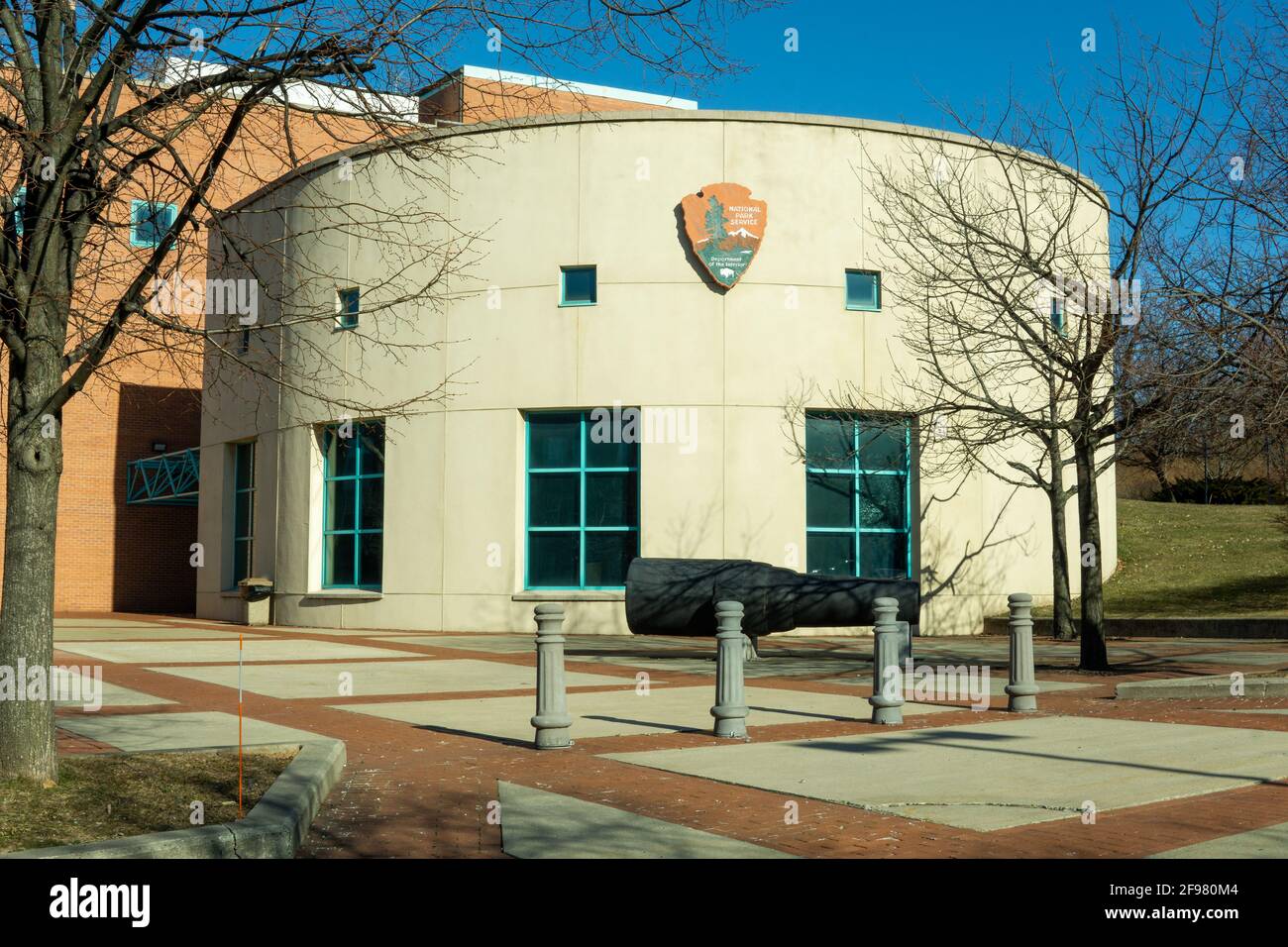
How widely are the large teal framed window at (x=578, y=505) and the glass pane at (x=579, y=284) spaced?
7.42ft

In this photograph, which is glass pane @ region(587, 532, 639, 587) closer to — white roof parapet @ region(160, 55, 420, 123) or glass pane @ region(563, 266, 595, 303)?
glass pane @ region(563, 266, 595, 303)

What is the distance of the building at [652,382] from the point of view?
80.0ft

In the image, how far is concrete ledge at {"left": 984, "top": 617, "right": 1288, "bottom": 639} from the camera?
68.9 feet

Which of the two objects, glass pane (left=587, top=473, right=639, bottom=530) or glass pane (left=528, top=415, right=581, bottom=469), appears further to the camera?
glass pane (left=528, top=415, right=581, bottom=469)

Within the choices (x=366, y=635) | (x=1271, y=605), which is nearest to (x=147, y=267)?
(x=366, y=635)

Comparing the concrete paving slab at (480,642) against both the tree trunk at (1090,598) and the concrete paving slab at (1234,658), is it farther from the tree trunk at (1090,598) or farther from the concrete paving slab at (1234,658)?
the concrete paving slab at (1234,658)

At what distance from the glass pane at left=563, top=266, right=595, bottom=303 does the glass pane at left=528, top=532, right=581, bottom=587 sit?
15.2ft

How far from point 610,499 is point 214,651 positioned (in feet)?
27.2

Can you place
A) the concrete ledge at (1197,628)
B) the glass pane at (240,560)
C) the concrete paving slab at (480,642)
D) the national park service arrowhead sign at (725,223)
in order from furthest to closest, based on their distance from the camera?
the glass pane at (240,560)
the national park service arrowhead sign at (725,223)
the concrete ledge at (1197,628)
the concrete paving slab at (480,642)

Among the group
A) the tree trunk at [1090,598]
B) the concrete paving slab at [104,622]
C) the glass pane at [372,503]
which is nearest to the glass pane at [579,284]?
the glass pane at [372,503]

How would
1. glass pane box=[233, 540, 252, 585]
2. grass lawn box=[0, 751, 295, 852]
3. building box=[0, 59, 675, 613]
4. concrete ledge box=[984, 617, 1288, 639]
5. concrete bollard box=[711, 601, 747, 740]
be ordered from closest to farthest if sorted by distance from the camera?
grass lawn box=[0, 751, 295, 852] → concrete bollard box=[711, 601, 747, 740] → concrete ledge box=[984, 617, 1288, 639] → glass pane box=[233, 540, 252, 585] → building box=[0, 59, 675, 613]

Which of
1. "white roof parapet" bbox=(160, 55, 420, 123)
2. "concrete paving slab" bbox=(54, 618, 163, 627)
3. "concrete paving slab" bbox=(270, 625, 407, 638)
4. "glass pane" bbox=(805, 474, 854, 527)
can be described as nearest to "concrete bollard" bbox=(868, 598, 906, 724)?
"white roof parapet" bbox=(160, 55, 420, 123)
